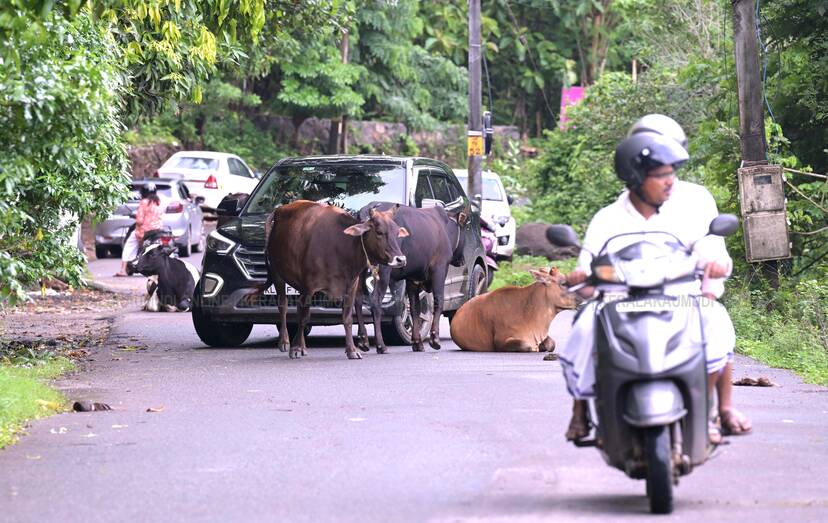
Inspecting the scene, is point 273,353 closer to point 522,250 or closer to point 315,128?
point 522,250

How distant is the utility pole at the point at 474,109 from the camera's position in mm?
29781

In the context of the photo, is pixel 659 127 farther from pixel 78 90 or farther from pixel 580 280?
pixel 78 90

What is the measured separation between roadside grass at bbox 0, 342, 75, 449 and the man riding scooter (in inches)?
160

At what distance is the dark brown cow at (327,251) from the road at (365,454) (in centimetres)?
106

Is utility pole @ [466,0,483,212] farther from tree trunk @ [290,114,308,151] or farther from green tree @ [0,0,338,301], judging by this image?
tree trunk @ [290,114,308,151]

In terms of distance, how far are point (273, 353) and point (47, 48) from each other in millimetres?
5473

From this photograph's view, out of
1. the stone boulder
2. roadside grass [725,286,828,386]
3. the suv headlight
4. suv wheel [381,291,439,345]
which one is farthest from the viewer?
the stone boulder

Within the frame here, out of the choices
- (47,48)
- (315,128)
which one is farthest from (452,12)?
(47,48)

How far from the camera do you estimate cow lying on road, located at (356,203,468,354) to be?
15.6m

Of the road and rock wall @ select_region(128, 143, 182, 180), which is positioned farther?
rock wall @ select_region(128, 143, 182, 180)

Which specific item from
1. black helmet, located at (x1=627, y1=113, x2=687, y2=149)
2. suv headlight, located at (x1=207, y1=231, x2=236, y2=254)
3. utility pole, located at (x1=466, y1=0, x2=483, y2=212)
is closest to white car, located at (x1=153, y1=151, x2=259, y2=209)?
utility pole, located at (x1=466, y1=0, x2=483, y2=212)

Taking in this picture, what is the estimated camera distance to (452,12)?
5409 cm

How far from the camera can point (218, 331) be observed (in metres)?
16.7

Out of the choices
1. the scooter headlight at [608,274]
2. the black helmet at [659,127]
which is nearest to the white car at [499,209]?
the black helmet at [659,127]
